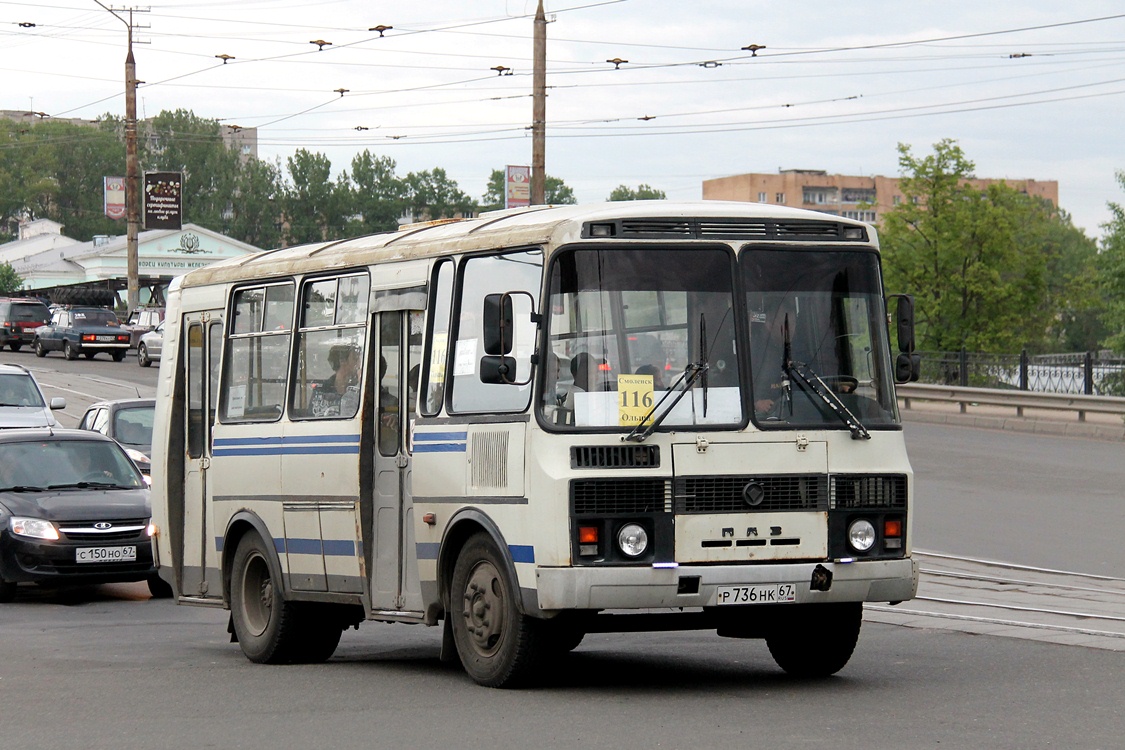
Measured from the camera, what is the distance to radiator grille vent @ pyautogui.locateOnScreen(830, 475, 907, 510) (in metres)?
9.08

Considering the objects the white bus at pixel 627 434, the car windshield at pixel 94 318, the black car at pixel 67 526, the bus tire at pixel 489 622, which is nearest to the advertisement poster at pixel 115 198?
the car windshield at pixel 94 318

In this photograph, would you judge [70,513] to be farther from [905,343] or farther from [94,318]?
[94,318]

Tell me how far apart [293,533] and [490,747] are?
169 inches

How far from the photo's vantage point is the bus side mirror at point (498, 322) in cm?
865

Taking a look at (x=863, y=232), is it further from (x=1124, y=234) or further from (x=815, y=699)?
(x=1124, y=234)

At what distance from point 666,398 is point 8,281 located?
107 m

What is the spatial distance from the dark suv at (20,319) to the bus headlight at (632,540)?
58.3 metres

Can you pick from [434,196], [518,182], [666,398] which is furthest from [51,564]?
[434,196]

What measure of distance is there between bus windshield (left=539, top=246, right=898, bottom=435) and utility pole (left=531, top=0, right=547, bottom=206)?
74.3 ft

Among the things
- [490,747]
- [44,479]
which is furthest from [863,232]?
[44,479]

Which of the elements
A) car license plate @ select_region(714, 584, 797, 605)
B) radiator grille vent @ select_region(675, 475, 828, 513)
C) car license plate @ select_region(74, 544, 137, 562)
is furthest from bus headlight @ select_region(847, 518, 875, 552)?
car license plate @ select_region(74, 544, 137, 562)

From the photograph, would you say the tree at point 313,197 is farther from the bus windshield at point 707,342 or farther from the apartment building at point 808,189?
the bus windshield at point 707,342

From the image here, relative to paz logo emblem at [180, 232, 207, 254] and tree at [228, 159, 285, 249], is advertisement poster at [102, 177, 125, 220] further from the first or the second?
tree at [228, 159, 285, 249]

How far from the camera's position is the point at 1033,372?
128ft
